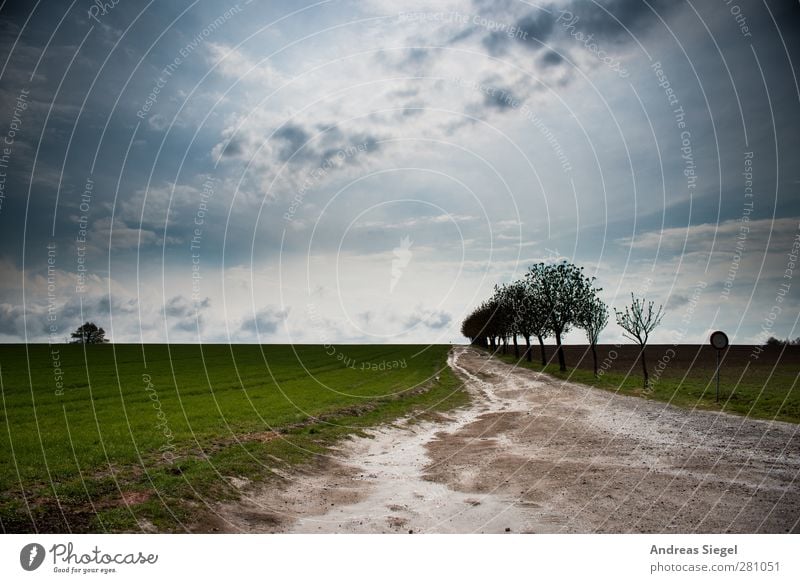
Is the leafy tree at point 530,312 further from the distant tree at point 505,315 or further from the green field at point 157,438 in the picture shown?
the green field at point 157,438

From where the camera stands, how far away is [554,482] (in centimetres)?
1509

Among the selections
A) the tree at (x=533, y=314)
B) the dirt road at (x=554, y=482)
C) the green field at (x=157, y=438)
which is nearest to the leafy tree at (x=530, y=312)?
the tree at (x=533, y=314)

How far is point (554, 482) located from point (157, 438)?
16012 mm

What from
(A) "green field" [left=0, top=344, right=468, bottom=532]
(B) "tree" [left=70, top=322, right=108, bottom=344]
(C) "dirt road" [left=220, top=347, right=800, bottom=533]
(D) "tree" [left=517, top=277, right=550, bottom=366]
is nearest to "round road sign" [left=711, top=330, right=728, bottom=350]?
(C) "dirt road" [left=220, top=347, right=800, bottom=533]

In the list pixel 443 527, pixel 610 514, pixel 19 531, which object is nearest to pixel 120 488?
pixel 19 531

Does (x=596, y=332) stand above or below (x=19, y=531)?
above

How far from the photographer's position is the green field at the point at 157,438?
1240cm

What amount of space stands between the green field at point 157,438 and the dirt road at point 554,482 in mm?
1695

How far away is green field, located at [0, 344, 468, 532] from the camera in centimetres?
1240

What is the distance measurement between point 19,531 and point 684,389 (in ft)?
136

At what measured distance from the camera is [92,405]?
3131 centimetres

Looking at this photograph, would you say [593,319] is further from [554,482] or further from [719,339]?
[554,482]

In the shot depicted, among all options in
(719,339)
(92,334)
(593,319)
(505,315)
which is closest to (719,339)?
(719,339)

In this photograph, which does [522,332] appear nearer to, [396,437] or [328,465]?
[396,437]
